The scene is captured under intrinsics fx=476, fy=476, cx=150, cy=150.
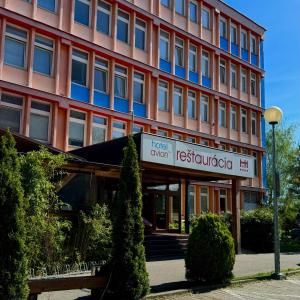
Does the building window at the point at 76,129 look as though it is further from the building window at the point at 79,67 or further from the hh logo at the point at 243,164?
the hh logo at the point at 243,164

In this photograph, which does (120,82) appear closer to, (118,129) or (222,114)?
→ (118,129)

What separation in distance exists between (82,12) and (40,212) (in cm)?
1830

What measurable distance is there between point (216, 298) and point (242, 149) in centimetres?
2715

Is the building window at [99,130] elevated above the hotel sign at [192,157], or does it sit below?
above

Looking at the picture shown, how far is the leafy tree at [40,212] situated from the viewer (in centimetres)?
845

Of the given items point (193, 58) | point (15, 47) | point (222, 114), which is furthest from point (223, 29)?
point (15, 47)

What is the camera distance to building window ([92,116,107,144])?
82.4 ft

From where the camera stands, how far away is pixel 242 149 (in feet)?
118

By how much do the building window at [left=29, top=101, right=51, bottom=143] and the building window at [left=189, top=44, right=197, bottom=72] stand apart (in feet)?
39.5

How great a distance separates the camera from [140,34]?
92.5ft

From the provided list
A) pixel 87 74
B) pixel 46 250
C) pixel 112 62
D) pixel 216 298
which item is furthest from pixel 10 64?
pixel 216 298

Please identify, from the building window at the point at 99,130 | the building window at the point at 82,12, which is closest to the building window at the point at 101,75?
the building window at the point at 99,130

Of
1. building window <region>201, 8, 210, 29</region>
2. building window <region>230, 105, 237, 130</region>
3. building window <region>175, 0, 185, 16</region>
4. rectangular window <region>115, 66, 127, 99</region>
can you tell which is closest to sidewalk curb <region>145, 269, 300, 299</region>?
rectangular window <region>115, 66, 127, 99</region>

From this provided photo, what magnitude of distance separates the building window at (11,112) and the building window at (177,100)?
11170 mm
